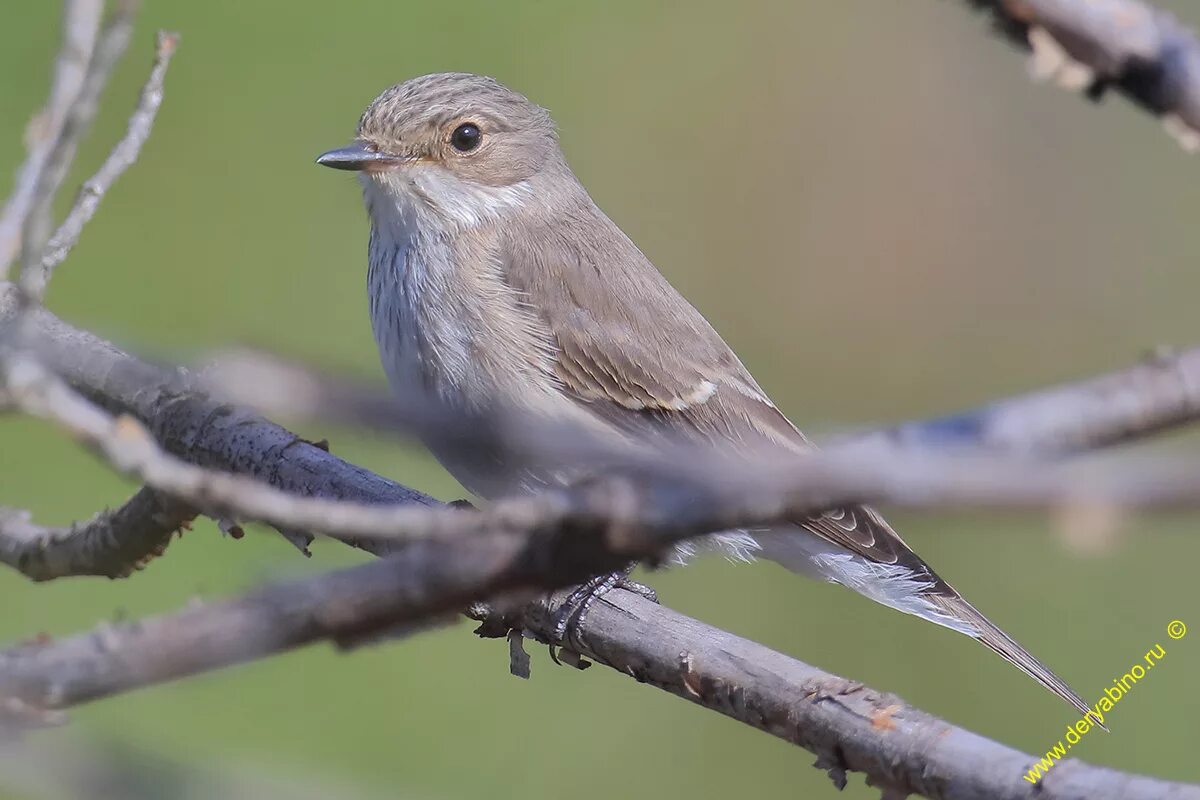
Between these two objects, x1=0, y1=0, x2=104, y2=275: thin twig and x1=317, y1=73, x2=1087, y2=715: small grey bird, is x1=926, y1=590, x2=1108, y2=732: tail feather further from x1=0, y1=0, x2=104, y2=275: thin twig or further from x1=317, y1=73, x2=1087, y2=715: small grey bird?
x1=0, y1=0, x2=104, y2=275: thin twig

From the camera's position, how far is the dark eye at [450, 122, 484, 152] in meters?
4.23

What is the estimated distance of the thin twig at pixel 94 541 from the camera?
3.05 meters

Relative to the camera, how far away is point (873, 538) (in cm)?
379

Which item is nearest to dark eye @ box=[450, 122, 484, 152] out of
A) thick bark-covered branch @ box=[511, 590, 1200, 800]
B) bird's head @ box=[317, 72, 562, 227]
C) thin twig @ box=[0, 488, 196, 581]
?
bird's head @ box=[317, 72, 562, 227]

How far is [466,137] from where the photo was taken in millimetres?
A: 4262

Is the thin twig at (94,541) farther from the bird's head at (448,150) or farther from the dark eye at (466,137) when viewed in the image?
the dark eye at (466,137)

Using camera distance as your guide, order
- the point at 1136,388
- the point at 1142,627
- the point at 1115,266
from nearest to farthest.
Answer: the point at 1136,388 < the point at 1142,627 < the point at 1115,266

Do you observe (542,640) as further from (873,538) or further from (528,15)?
(528,15)

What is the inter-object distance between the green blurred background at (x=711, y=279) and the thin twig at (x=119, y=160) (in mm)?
1378

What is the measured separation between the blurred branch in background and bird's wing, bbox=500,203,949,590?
2.44m

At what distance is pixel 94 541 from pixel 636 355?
1.61 m

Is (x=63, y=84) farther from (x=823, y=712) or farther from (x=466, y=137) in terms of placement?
(x=466, y=137)

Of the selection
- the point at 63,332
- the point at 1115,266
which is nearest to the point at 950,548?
the point at 1115,266

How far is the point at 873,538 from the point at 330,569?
2.66 m
